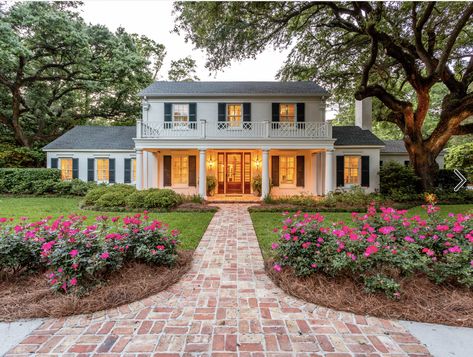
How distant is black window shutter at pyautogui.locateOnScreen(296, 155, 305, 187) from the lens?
14281mm

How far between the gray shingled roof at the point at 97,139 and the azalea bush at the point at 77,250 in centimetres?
1270

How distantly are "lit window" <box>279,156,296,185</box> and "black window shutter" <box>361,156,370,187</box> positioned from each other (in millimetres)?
4027

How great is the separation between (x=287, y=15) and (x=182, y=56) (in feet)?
62.1

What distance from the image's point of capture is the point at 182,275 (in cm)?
405

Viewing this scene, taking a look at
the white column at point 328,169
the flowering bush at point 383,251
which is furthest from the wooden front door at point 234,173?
the flowering bush at point 383,251

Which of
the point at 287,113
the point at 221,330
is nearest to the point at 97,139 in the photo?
the point at 287,113

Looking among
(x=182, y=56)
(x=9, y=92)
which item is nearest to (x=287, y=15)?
(x=182, y=56)

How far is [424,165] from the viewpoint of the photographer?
12961 mm

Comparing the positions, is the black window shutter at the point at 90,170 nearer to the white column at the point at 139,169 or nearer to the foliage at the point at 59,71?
the white column at the point at 139,169

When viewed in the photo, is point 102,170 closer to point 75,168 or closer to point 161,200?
point 75,168

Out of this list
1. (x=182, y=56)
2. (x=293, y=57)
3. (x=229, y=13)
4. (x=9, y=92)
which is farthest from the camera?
(x=182, y=56)

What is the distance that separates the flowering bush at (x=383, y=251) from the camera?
3303 mm

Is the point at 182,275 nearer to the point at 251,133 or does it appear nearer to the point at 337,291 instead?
the point at 337,291

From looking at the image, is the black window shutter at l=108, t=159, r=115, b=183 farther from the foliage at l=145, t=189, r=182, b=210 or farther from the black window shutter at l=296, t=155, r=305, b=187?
the black window shutter at l=296, t=155, r=305, b=187
